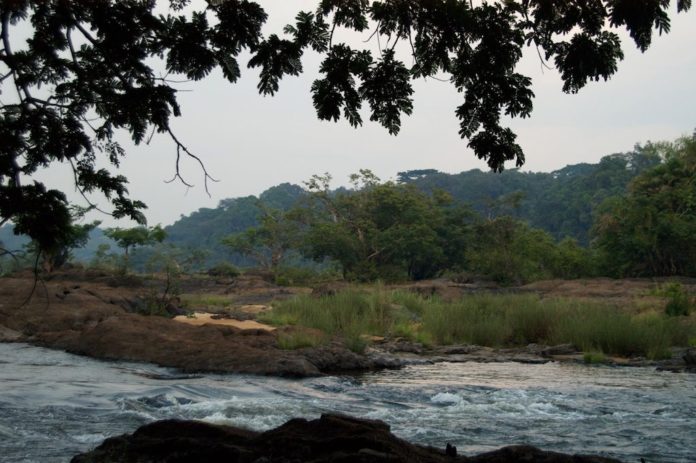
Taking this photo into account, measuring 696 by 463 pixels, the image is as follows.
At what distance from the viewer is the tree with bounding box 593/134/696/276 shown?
98.5ft

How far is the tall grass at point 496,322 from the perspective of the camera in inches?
610

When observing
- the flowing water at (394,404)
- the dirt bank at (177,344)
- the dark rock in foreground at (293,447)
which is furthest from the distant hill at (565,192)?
the dark rock in foreground at (293,447)

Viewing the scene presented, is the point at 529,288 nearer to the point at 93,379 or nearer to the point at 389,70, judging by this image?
the point at 93,379

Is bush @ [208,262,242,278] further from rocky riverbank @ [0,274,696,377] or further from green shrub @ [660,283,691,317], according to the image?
green shrub @ [660,283,691,317]

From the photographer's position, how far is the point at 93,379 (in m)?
10.8

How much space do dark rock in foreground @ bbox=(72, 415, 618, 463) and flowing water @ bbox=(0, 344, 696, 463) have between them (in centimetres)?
146

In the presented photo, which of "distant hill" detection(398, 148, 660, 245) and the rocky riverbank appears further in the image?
"distant hill" detection(398, 148, 660, 245)

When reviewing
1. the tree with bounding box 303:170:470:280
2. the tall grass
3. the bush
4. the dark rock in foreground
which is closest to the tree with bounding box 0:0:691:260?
the dark rock in foreground

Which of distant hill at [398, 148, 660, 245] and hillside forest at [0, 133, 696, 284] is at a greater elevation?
distant hill at [398, 148, 660, 245]

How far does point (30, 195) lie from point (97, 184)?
92 cm

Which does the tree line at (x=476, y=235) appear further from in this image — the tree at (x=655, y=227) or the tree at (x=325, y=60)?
the tree at (x=325, y=60)

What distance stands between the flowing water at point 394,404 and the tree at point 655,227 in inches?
733

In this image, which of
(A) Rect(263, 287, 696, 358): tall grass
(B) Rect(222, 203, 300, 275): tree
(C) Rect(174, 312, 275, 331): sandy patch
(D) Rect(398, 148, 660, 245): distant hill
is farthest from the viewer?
(D) Rect(398, 148, 660, 245): distant hill

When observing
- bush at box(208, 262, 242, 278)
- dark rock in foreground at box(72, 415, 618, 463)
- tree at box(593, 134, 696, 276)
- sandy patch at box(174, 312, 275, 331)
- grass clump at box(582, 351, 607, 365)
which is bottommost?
grass clump at box(582, 351, 607, 365)
